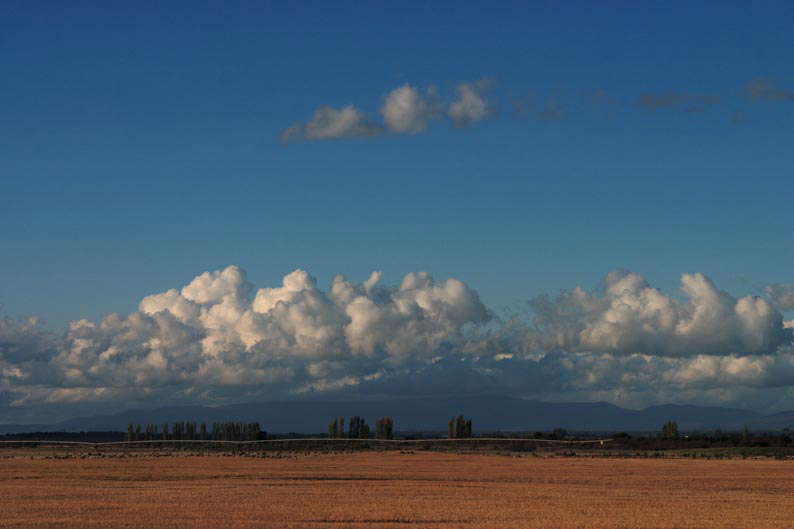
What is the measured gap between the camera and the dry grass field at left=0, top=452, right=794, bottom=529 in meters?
42.8

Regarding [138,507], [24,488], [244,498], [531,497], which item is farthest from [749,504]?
[24,488]

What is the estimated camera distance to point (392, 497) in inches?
2170

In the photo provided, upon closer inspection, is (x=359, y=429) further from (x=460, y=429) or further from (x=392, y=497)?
(x=392, y=497)

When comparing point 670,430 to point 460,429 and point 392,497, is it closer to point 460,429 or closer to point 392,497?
point 460,429

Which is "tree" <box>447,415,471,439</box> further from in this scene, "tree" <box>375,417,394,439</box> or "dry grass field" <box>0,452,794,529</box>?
"dry grass field" <box>0,452,794,529</box>

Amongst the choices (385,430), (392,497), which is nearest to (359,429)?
(385,430)

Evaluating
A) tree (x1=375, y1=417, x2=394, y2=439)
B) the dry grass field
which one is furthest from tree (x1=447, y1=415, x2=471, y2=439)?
the dry grass field

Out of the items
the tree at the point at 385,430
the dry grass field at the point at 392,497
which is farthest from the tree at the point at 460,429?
the dry grass field at the point at 392,497

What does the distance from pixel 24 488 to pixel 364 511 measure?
25.5 m

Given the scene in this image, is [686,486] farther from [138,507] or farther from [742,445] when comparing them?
[742,445]

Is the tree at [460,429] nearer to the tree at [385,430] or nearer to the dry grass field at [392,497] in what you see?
the tree at [385,430]

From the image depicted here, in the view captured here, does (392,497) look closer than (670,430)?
Yes

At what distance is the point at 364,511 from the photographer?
46688 millimetres

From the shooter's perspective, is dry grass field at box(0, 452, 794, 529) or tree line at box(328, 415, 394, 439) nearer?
dry grass field at box(0, 452, 794, 529)
